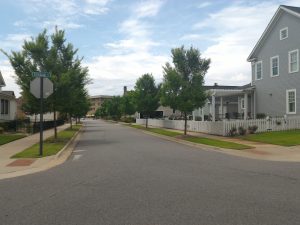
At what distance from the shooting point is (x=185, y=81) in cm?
2894

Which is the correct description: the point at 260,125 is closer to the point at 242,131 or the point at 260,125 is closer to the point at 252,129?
the point at 252,129

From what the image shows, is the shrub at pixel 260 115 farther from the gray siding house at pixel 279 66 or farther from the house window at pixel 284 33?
the house window at pixel 284 33

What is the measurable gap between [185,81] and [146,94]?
20.1 metres

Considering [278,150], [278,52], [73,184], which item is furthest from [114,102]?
[73,184]

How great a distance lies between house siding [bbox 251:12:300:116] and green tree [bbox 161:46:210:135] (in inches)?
243

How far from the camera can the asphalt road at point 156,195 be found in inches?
257

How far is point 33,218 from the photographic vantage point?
263 inches

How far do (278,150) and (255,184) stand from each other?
30.5 ft

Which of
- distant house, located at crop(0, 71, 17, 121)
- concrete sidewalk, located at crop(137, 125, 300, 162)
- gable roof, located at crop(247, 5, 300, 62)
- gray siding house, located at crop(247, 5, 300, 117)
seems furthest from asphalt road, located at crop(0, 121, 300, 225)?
distant house, located at crop(0, 71, 17, 121)

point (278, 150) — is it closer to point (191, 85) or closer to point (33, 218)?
point (191, 85)

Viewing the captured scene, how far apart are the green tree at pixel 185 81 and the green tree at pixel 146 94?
18.5m

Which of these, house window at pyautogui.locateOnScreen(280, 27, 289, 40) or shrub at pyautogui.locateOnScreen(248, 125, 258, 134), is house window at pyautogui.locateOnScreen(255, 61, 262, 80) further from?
shrub at pyautogui.locateOnScreen(248, 125, 258, 134)

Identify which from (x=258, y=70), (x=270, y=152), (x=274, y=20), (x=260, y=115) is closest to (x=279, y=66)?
(x=258, y=70)

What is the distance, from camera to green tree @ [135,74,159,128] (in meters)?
48.2
